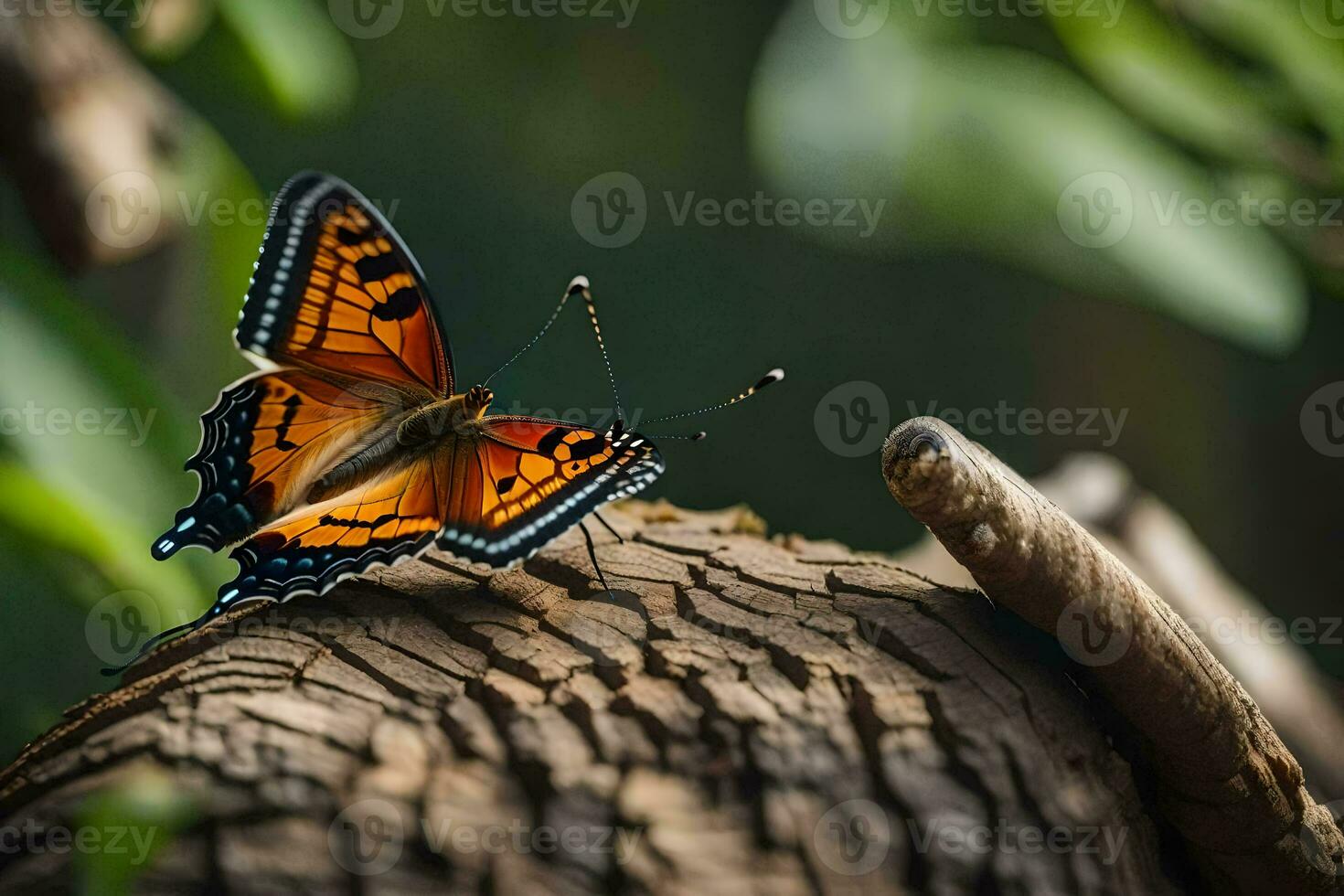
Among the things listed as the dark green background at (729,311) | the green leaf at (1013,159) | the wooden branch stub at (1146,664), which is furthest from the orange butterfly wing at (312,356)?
the dark green background at (729,311)

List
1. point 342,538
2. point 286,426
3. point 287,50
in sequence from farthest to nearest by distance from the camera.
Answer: point 287,50
point 286,426
point 342,538

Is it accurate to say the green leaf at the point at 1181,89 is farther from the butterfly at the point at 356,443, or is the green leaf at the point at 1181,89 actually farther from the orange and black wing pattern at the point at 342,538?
the orange and black wing pattern at the point at 342,538

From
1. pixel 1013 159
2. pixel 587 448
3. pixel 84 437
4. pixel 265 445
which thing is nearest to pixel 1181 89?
pixel 1013 159

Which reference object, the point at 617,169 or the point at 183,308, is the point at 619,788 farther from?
the point at 617,169

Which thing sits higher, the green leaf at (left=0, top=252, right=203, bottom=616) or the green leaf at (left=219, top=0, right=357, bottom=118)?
the green leaf at (left=219, top=0, right=357, bottom=118)

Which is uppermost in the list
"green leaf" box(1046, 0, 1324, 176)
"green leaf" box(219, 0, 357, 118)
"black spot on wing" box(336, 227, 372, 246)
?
"green leaf" box(1046, 0, 1324, 176)

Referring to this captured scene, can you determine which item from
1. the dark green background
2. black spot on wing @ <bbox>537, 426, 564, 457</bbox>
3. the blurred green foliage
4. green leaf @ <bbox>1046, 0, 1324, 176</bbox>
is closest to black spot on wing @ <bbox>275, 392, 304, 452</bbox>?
black spot on wing @ <bbox>537, 426, 564, 457</bbox>

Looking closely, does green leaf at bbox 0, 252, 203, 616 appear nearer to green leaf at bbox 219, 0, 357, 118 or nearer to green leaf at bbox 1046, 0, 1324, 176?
green leaf at bbox 219, 0, 357, 118

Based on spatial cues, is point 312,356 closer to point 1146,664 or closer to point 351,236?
point 351,236
